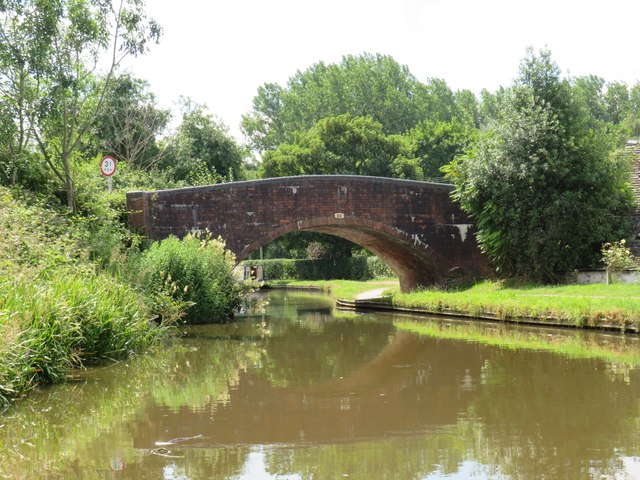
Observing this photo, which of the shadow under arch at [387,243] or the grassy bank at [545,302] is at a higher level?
the shadow under arch at [387,243]

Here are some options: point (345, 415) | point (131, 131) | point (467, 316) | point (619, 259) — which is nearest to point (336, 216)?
point (467, 316)

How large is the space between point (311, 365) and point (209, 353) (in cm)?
199

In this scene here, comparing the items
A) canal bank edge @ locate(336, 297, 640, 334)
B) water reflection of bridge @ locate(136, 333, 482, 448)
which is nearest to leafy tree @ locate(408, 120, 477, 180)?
canal bank edge @ locate(336, 297, 640, 334)

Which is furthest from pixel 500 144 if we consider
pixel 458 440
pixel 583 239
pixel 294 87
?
pixel 294 87

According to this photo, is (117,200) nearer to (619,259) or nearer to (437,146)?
(619,259)

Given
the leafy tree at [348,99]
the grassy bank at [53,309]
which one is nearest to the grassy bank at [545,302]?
the grassy bank at [53,309]

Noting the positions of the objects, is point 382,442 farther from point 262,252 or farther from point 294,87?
point 294,87

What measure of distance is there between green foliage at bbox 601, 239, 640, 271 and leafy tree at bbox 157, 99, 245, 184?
55.5 ft

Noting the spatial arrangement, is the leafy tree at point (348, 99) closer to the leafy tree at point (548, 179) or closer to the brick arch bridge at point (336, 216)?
the brick arch bridge at point (336, 216)

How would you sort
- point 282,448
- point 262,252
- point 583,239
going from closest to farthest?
point 282,448 → point 583,239 → point 262,252

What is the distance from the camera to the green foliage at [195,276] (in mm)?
15594

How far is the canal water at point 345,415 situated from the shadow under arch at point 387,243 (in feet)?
23.1

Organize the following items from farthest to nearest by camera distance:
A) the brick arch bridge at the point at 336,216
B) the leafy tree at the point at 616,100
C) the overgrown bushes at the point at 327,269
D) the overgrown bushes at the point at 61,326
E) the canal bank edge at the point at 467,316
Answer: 1. the leafy tree at the point at 616,100
2. the overgrown bushes at the point at 327,269
3. the brick arch bridge at the point at 336,216
4. the canal bank edge at the point at 467,316
5. the overgrown bushes at the point at 61,326

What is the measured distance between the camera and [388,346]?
13648 mm
